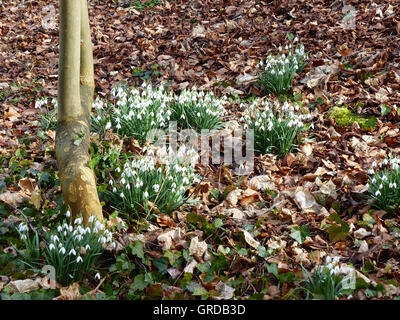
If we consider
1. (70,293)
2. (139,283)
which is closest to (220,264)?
(139,283)

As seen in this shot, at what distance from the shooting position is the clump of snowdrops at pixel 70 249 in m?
2.64

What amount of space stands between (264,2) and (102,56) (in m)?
2.76

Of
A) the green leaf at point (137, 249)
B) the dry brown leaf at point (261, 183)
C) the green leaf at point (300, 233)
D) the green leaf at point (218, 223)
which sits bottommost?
the green leaf at point (137, 249)

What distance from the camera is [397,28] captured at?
553 centimetres

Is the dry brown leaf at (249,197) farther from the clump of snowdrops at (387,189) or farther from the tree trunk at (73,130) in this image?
the tree trunk at (73,130)

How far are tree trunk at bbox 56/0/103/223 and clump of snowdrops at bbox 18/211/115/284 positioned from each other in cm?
18

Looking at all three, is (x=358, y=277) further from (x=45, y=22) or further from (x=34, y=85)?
(x=45, y=22)

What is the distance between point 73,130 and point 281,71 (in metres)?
2.54

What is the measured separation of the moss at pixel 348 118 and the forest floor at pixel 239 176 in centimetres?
3

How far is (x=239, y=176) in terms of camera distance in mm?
3838

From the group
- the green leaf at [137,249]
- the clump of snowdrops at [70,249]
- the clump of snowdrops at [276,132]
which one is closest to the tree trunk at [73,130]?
the clump of snowdrops at [70,249]

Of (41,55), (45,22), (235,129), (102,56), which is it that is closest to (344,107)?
(235,129)

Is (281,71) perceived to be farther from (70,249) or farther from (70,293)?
(70,293)

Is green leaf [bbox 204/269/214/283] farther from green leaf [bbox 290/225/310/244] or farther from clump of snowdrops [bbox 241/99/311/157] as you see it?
clump of snowdrops [bbox 241/99/311/157]
